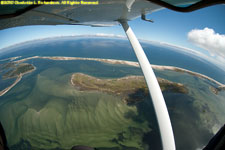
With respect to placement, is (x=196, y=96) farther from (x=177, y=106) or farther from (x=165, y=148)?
A: (x=165, y=148)

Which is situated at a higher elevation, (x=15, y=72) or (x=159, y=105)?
(x=159, y=105)

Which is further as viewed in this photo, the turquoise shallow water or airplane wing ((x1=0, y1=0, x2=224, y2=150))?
the turquoise shallow water

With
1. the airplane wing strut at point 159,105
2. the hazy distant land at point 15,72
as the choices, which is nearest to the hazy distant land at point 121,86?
the hazy distant land at point 15,72

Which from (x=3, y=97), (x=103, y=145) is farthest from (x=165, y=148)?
(x=3, y=97)

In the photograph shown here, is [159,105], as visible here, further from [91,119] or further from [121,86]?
[121,86]

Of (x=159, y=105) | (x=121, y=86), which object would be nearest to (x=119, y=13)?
(x=159, y=105)

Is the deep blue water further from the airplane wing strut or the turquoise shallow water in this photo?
the airplane wing strut

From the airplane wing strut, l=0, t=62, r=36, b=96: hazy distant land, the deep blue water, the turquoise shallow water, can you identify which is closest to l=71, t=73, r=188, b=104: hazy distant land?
the turquoise shallow water

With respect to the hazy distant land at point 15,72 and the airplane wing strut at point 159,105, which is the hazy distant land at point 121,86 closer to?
the hazy distant land at point 15,72

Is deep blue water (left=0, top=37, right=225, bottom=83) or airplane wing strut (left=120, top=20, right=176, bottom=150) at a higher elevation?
airplane wing strut (left=120, top=20, right=176, bottom=150)
